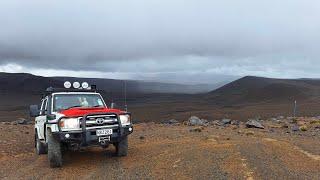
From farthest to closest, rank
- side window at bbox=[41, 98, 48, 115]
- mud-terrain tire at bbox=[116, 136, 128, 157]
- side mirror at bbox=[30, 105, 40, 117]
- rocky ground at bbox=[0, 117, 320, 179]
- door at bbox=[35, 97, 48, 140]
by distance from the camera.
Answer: side window at bbox=[41, 98, 48, 115], door at bbox=[35, 97, 48, 140], side mirror at bbox=[30, 105, 40, 117], mud-terrain tire at bbox=[116, 136, 128, 157], rocky ground at bbox=[0, 117, 320, 179]

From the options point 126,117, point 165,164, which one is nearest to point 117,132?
point 126,117

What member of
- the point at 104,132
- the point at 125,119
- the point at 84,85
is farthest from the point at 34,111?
the point at 125,119

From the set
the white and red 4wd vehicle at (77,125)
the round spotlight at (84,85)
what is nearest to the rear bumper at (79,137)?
the white and red 4wd vehicle at (77,125)

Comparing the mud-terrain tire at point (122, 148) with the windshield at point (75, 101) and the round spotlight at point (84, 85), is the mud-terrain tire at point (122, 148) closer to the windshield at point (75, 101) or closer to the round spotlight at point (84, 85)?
the windshield at point (75, 101)

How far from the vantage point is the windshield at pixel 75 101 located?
1411 cm

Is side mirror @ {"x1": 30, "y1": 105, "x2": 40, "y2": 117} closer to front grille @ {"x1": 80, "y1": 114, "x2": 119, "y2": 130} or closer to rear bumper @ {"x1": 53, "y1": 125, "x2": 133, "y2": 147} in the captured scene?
rear bumper @ {"x1": 53, "y1": 125, "x2": 133, "y2": 147}

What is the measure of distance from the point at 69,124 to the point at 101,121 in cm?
78

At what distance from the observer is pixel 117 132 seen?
42.6ft

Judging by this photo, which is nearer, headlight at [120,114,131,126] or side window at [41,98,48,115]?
headlight at [120,114,131,126]

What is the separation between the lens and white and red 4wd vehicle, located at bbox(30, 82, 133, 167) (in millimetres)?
12492

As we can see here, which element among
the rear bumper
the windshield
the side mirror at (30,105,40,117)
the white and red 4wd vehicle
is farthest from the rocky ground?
the windshield

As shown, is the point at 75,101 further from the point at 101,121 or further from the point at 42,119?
the point at 101,121

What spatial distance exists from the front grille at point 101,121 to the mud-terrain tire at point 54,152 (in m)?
0.91

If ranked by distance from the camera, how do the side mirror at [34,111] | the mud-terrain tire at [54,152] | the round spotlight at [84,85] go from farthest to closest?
the round spotlight at [84,85], the side mirror at [34,111], the mud-terrain tire at [54,152]
